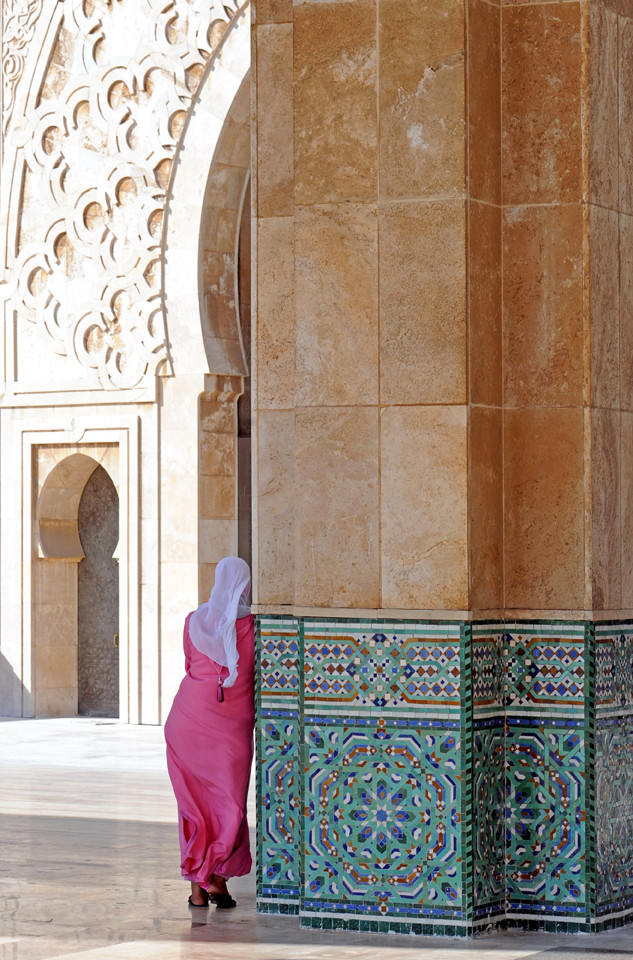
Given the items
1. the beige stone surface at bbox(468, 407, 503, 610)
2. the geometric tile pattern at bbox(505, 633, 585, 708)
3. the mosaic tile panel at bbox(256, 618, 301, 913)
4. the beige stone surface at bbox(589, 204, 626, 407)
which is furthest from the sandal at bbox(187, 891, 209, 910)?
the beige stone surface at bbox(589, 204, 626, 407)

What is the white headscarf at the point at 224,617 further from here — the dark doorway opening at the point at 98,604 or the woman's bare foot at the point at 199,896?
the dark doorway opening at the point at 98,604

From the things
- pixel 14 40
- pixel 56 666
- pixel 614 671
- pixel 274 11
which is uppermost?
pixel 14 40

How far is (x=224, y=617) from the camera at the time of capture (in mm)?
5324

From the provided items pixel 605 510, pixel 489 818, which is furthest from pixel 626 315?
pixel 489 818

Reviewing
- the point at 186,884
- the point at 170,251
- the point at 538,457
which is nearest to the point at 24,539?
the point at 170,251

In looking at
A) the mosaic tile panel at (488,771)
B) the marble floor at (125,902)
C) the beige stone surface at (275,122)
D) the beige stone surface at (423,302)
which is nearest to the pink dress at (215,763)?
the marble floor at (125,902)

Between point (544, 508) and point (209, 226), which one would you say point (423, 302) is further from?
point (209, 226)

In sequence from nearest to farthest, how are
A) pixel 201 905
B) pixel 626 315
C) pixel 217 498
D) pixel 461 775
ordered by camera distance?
pixel 461 775
pixel 626 315
pixel 201 905
pixel 217 498

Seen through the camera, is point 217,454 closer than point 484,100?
No

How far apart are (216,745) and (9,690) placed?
6.84 metres

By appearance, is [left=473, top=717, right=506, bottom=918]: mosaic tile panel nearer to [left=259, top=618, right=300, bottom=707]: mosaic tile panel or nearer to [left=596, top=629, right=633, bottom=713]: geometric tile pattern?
[left=596, top=629, right=633, bottom=713]: geometric tile pattern

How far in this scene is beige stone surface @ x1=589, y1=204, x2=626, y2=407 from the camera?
4.91 m

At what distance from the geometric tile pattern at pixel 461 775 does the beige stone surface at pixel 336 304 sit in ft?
2.13

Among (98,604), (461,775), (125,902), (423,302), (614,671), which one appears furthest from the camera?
(98,604)
